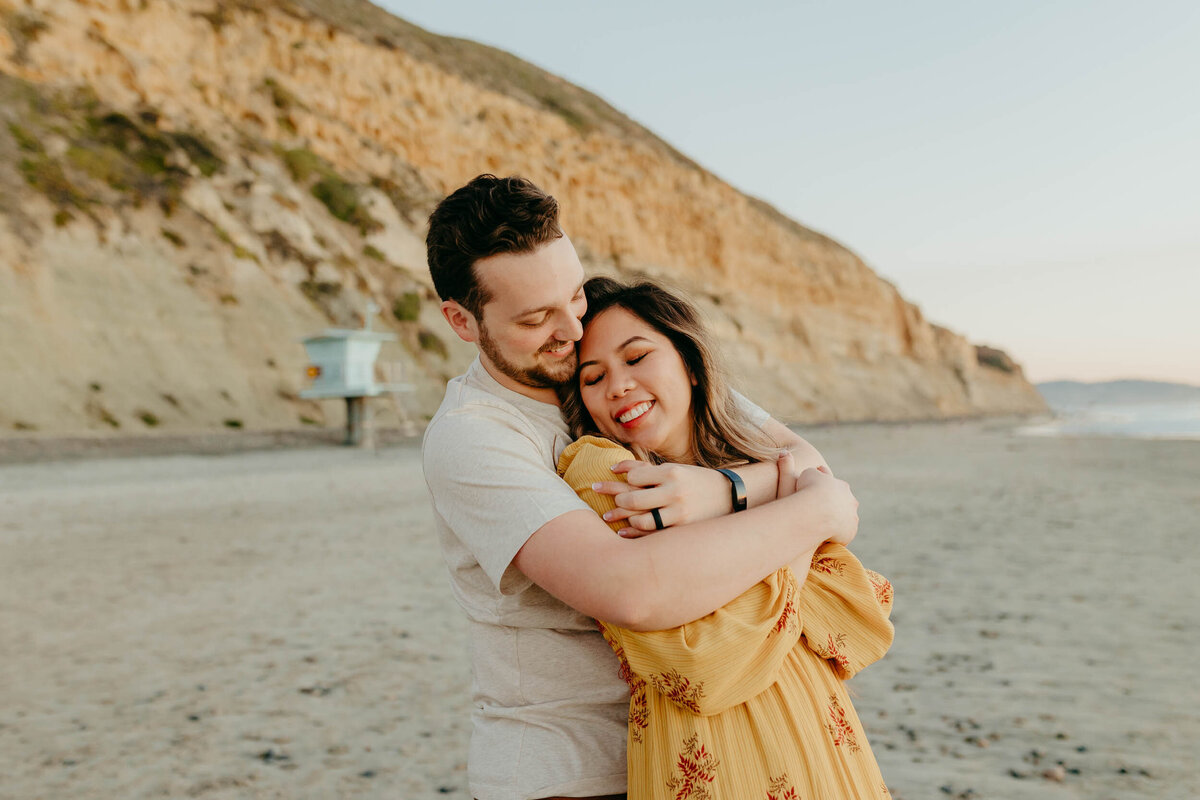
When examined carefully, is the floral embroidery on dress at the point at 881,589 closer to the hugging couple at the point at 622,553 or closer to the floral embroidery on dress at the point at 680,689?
the hugging couple at the point at 622,553

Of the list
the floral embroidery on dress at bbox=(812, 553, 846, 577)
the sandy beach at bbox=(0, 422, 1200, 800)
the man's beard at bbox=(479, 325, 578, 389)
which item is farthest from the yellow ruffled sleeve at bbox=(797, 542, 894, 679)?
the sandy beach at bbox=(0, 422, 1200, 800)

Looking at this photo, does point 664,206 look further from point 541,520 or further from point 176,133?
point 541,520

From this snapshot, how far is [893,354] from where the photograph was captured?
195ft

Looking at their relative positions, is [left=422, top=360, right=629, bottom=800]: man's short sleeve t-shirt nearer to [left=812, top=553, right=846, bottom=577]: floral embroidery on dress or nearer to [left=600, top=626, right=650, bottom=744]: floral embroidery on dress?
[left=600, top=626, right=650, bottom=744]: floral embroidery on dress

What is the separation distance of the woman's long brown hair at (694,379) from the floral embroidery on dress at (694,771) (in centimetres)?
70

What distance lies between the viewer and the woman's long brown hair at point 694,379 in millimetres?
2086

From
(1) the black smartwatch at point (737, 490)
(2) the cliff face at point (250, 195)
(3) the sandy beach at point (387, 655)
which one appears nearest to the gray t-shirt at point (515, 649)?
(1) the black smartwatch at point (737, 490)

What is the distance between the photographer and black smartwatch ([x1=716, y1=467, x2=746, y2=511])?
1.79 metres

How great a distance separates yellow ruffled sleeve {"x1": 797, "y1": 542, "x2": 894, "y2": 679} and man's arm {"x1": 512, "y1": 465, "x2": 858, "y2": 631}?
26 centimetres

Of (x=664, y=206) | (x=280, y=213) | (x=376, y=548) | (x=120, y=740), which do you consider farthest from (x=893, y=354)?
(x=120, y=740)

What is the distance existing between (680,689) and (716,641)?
0.12m

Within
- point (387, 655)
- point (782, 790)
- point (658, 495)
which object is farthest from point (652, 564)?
point (387, 655)

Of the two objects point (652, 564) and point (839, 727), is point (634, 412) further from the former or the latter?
point (839, 727)

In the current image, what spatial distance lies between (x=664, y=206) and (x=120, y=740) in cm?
4288
